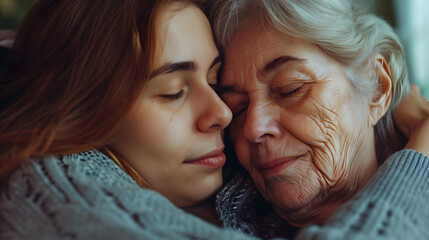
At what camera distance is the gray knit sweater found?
752mm

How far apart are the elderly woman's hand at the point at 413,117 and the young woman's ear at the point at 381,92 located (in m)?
0.13

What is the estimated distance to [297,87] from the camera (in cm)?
124

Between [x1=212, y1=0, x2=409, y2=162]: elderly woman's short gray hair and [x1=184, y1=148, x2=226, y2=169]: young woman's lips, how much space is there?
387 mm

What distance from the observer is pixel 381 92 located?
4.58ft

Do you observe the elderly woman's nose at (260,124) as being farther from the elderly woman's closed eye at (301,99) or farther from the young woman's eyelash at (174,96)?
the young woman's eyelash at (174,96)

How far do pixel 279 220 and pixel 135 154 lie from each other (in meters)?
0.61

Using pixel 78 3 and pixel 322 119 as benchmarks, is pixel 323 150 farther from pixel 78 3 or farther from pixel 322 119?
pixel 78 3

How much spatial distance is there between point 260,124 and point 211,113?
18 cm

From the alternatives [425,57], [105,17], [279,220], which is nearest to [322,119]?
[279,220]

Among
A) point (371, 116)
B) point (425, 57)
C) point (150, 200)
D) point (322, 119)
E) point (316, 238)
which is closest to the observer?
point (316, 238)

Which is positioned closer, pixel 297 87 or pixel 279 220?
pixel 297 87

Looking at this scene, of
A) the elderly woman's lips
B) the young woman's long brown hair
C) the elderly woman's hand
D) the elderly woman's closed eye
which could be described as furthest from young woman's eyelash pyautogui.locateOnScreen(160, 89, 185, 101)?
the elderly woman's hand

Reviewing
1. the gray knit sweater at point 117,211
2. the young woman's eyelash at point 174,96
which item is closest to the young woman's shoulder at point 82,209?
the gray knit sweater at point 117,211

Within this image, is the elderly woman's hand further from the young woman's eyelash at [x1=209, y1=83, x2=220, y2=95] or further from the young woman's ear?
the young woman's eyelash at [x1=209, y1=83, x2=220, y2=95]
